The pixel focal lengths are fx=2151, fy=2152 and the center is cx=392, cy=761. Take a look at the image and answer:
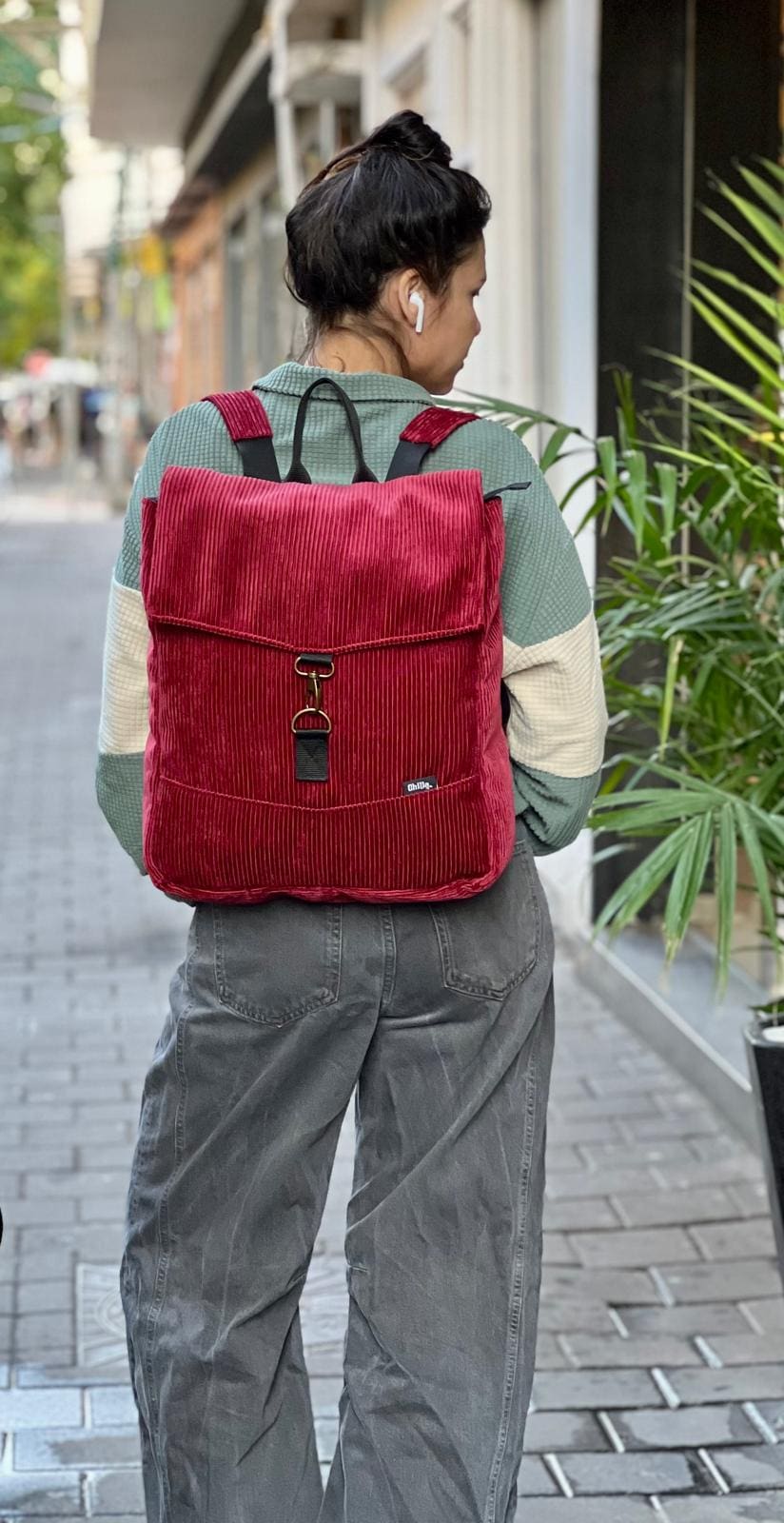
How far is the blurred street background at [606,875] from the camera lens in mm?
3432

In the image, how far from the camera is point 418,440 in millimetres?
2250

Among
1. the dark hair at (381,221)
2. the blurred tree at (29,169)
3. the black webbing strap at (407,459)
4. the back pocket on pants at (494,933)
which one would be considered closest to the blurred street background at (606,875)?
the dark hair at (381,221)

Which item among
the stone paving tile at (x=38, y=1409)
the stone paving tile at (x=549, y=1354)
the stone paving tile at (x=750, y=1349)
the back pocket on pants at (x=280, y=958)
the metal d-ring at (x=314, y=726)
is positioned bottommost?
the stone paving tile at (x=549, y=1354)

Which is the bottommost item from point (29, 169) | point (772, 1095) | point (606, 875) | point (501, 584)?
point (606, 875)

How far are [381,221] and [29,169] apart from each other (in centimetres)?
4359

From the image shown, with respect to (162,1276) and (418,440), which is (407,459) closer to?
(418,440)

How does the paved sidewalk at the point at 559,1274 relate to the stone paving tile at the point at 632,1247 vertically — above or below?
above

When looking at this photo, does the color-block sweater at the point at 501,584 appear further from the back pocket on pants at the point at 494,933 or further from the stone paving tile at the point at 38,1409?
the stone paving tile at the point at 38,1409

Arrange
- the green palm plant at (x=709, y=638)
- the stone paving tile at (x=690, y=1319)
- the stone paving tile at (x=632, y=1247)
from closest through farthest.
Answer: the green palm plant at (x=709, y=638), the stone paving tile at (x=690, y=1319), the stone paving tile at (x=632, y=1247)

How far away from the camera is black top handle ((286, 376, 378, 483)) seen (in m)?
2.25

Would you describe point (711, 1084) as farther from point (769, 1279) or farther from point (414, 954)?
point (414, 954)

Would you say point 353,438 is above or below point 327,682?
above

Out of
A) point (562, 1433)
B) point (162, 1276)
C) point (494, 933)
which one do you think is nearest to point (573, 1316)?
point (562, 1433)

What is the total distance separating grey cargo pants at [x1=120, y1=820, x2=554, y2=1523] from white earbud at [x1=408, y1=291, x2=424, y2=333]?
0.58m
